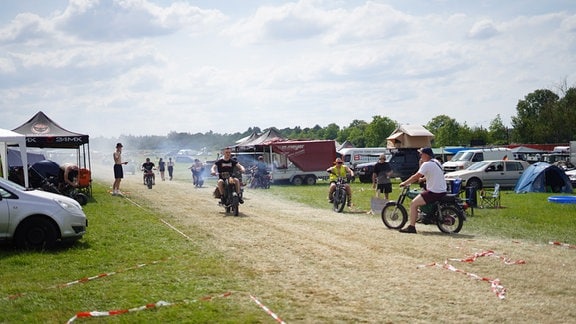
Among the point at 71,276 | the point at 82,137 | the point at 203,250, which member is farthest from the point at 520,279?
the point at 82,137

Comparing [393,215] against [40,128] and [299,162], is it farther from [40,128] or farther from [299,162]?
[299,162]

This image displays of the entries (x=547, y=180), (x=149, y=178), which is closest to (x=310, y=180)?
(x=149, y=178)

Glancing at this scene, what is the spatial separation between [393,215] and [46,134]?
1443cm

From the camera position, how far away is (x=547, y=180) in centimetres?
2719

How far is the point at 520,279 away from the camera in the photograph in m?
8.12

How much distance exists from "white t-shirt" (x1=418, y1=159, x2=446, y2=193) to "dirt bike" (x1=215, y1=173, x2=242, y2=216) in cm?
559

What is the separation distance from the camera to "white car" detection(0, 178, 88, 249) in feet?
35.1

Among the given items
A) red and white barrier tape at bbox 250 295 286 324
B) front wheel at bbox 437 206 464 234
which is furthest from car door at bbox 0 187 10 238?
front wheel at bbox 437 206 464 234

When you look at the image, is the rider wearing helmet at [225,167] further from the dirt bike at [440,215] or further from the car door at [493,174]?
the car door at [493,174]

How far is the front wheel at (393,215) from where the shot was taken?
44.9ft

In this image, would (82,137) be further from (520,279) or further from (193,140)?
(193,140)

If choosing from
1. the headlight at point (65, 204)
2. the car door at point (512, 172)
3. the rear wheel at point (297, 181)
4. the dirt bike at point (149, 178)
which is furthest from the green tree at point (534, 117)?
the headlight at point (65, 204)

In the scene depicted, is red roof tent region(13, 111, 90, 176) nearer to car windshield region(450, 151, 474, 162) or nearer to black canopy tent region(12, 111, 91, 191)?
black canopy tent region(12, 111, 91, 191)

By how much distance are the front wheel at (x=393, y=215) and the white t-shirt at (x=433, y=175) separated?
95 centimetres
